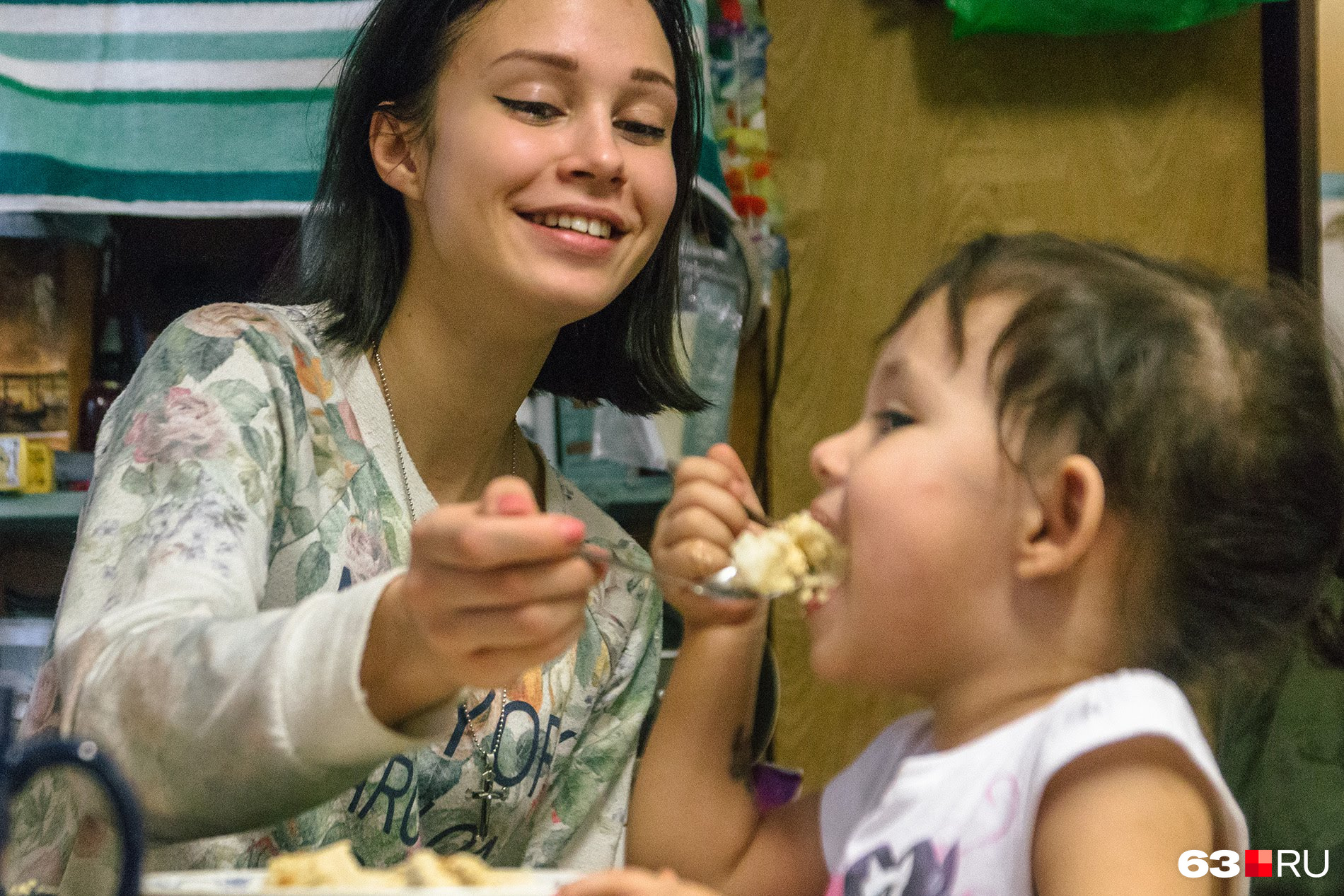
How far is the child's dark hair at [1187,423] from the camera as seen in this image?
80cm

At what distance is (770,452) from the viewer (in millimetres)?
2045

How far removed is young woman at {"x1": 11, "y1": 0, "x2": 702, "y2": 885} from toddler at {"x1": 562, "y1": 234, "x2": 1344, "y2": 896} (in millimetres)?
283

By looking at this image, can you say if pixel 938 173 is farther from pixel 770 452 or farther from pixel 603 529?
pixel 603 529

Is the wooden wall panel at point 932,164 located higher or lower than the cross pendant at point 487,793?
higher

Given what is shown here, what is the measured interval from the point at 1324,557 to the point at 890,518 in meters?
0.34

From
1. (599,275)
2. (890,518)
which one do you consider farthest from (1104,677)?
(599,275)

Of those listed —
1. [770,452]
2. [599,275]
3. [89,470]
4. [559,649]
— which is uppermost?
[599,275]

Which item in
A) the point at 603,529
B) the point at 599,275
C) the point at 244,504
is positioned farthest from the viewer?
the point at 603,529

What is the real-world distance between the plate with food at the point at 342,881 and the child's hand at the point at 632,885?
0.15 feet

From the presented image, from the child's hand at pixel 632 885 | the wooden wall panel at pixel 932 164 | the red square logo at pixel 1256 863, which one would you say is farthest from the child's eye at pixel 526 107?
the wooden wall panel at pixel 932 164

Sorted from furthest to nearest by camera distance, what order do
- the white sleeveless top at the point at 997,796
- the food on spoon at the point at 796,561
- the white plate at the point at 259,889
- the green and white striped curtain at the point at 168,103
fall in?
the green and white striped curtain at the point at 168,103 < the food on spoon at the point at 796,561 < the white sleeveless top at the point at 997,796 < the white plate at the point at 259,889

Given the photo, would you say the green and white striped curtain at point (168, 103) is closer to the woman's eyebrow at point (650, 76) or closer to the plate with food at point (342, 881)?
the woman's eyebrow at point (650, 76)

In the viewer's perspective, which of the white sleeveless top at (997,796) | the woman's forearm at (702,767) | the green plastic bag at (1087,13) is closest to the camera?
the white sleeveless top at (997,796)

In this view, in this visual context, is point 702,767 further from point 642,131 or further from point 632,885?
point 642,131
